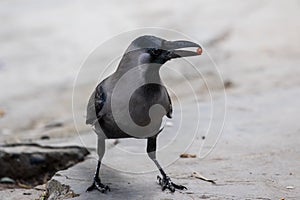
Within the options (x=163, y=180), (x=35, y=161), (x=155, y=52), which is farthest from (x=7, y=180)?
(x=155, y=52)

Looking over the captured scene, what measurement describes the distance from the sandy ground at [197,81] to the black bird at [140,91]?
0.38m

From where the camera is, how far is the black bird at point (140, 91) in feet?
10.5

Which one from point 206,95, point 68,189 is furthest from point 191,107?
point 68,189

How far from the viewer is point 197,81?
285 inches

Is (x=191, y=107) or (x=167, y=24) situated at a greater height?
(x=167, y=24)

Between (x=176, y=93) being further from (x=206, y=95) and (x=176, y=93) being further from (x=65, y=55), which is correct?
(x=65, y=55)

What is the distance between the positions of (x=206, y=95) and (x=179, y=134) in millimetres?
1800

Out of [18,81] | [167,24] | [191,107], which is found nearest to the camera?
[191,107]

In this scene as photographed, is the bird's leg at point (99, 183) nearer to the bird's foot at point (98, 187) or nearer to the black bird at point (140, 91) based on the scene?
the bird's foot at point (98, 187)

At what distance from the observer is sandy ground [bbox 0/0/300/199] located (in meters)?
3.83

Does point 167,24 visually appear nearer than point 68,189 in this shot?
No

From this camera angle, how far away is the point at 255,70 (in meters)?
7.59

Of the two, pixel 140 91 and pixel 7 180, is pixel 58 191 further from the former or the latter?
pixel 7 180

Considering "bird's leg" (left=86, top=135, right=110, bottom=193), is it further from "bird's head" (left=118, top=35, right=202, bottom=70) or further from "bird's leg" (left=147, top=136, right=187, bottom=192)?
"bird's head" (left=118, top=35, right=202, bottom=70)
